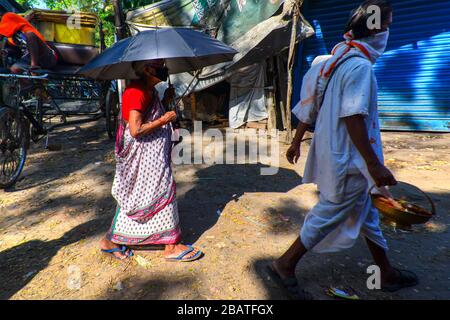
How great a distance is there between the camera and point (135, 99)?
2197 millimetres

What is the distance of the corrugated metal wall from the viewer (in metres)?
5.96

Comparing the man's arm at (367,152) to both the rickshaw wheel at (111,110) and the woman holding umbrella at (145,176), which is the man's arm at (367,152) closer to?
the woman holding umbrella at (145,176)

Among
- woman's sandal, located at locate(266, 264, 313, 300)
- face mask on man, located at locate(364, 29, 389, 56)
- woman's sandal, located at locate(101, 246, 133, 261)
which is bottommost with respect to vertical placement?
woman's sandal, located at locate(266, 264, 313, 300)

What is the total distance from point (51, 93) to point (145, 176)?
388 cm

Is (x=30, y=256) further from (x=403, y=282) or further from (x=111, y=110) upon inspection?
(x=111, y=110)

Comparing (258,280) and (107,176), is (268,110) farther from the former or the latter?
(258,280)

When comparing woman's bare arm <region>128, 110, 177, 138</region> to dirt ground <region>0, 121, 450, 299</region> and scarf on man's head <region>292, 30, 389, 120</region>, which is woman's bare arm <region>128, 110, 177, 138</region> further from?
dirt ground <region>0, 121, 450, 299</region>

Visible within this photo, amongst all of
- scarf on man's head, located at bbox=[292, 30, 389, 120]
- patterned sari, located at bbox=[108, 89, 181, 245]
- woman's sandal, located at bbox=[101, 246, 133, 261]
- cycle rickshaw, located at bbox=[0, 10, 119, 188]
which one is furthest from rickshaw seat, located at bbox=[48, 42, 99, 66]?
scarf on man's head, located at bbox=[292, 30, 389, 120]

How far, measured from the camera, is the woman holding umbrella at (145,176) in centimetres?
225

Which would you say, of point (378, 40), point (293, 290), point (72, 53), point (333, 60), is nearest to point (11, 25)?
point (72, 53)

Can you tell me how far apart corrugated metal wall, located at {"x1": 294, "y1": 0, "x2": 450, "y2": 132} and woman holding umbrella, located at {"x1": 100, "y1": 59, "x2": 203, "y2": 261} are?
18.8ft

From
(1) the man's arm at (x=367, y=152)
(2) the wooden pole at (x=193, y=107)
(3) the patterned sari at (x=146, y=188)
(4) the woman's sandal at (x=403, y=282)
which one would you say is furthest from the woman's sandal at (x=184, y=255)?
(2) the wooden pole at (x=193, y=107)

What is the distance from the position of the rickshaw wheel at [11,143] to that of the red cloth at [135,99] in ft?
8.02

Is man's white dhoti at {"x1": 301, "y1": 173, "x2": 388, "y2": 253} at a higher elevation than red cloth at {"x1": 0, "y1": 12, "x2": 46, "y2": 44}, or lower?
lower
